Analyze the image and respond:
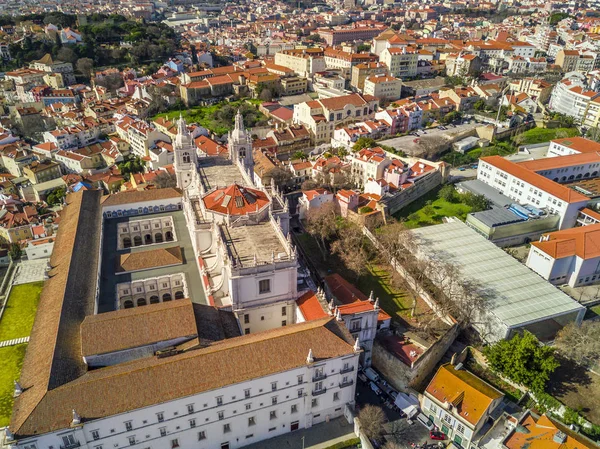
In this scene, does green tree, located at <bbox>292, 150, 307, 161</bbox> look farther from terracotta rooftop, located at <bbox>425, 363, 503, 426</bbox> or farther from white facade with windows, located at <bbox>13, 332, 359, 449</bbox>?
white facade with windows, located at <bbox>13, 332, 359, 449</bbox>

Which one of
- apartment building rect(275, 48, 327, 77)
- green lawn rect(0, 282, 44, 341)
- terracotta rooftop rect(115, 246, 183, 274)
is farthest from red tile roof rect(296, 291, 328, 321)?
apartment building rect(275, 48, 327, 77)

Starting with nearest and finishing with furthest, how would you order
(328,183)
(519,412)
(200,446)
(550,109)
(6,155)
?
(200,446), (519,412), (328,183), (6,155), (550,109)

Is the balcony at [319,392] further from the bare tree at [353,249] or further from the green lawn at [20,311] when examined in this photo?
the green lawn at [20,311]

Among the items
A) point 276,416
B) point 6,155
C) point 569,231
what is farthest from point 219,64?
point 276,416

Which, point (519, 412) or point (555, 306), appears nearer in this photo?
point (519, 412)

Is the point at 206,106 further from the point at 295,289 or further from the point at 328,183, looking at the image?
the point at 295,289
